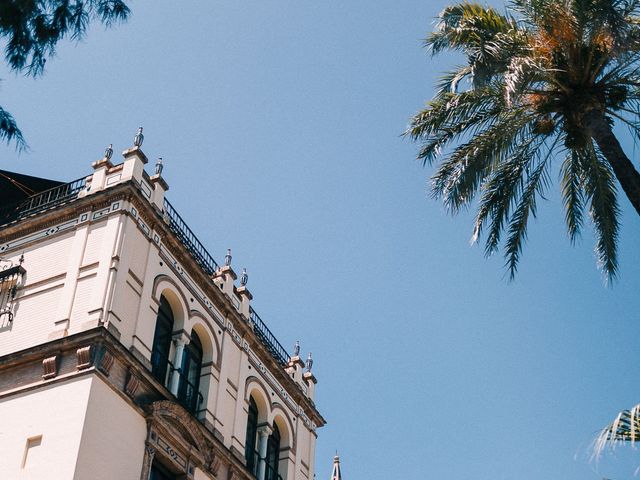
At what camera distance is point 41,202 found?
3225cm

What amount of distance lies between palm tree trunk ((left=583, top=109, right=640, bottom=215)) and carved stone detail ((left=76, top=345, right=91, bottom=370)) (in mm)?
12701

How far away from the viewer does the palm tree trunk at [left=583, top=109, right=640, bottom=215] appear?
2133 centimetres

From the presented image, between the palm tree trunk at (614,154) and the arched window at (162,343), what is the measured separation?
1305 cm

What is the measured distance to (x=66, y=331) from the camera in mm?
27391

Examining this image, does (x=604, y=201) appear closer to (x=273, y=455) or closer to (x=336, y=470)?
(x=273, y=455)

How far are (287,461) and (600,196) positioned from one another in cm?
1542

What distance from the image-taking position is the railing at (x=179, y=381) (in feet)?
96.2

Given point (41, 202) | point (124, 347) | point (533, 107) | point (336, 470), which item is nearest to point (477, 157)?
point (533, 107)

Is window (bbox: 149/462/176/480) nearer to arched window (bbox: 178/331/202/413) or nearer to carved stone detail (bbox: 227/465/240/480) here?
arched window (bbox: 178/331/202/413)

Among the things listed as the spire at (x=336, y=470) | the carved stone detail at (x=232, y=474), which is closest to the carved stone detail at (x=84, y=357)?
the carved stone detail at (x=232, y=474)

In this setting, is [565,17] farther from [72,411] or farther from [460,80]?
[72,411]

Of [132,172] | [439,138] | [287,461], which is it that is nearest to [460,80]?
[439,138]

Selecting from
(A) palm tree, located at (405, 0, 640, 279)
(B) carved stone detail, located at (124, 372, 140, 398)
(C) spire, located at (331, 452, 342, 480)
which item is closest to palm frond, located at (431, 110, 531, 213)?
(A) palm tree, located at (405, 0, 640, 279)

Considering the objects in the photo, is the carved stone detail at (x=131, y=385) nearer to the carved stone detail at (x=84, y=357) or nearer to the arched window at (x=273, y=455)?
the carved stone detail at (x=84, y=357)
